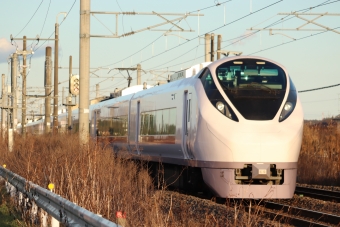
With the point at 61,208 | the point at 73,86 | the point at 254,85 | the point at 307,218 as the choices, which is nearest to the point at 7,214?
the point at 61,208

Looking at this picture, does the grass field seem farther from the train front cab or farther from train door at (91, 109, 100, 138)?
train door at (91, 109, 100, 138)

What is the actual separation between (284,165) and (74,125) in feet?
92.9

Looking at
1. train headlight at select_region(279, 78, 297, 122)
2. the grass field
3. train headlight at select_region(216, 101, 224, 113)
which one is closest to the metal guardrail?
the grass field

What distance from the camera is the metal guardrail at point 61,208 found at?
7602mm

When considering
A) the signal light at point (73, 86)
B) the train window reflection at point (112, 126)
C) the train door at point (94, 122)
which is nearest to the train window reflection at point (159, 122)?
the train window reflection at point (112, 126)

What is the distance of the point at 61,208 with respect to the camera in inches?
391

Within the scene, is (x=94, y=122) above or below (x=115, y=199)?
above

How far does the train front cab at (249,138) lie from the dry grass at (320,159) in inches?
385

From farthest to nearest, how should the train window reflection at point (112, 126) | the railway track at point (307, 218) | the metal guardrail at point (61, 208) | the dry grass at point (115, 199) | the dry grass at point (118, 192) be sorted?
1. the train window reflection at point (112, 126)
2. the railway track at point (307, 218)
3. the dry grass at point (118, 192)
4. the dry grass at point (115, 199)
5. the metal guardrail at point (61, 208)

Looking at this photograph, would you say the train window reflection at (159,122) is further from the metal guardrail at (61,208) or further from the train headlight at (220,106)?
the metal guardrail at (61,208)

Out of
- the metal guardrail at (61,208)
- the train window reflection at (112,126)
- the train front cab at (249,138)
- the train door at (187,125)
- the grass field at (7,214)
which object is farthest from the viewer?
the train window reflection at (112,126)

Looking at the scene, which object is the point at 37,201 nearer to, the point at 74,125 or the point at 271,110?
the point at 271,110

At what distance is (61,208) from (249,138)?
677 centimetres

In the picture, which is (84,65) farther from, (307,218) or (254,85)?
(307,218)
